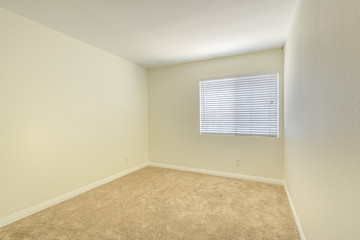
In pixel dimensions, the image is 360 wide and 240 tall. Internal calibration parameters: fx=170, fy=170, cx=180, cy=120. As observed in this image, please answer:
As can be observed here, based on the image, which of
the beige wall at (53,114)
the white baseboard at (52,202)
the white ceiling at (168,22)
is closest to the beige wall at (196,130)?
the white ceiling at (168,22)

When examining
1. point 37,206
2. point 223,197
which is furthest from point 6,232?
point 223,197

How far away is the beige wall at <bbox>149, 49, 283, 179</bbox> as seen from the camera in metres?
3.17

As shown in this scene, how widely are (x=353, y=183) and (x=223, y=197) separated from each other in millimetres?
2044

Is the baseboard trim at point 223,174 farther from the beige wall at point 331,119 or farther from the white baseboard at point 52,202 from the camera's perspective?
the beige wall at point 331,119

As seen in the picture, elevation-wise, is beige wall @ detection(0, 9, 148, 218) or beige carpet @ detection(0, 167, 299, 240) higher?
beige wall @ detection(0, 9, 148, 218)

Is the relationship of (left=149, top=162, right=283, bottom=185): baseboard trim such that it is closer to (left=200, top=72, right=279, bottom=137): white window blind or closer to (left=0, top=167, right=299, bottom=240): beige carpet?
(left=0, top=167, right=299, bottom=240): beige carpet

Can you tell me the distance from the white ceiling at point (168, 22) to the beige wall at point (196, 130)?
42 cm

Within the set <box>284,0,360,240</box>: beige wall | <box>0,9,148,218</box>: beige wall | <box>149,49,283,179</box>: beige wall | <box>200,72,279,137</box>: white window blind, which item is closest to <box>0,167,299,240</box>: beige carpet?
<box>0,9,148,218</box>: beige wall

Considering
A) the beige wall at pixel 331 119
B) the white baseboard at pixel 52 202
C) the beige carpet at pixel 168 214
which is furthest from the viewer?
the white baseboard at pixel 52 202

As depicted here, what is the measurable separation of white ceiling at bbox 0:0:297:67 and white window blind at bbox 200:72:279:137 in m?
0.62

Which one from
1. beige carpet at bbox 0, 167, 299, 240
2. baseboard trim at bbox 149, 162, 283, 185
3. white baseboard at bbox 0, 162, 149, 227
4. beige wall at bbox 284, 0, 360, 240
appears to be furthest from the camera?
baseboard trim at bbox 149, 162, 283, 185

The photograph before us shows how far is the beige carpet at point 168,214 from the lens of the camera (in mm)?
1820

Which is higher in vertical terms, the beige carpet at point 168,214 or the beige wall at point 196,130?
the beige wall at point 196,130

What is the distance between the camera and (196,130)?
150 inches
